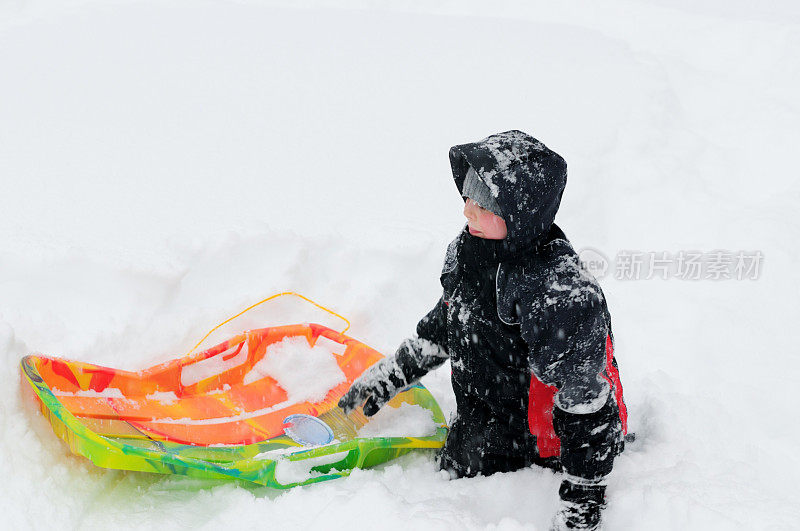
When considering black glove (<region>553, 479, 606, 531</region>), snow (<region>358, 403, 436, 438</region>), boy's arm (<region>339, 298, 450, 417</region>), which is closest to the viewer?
black glove (<region>553, 479, 606, 531</region>)

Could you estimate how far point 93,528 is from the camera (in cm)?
209

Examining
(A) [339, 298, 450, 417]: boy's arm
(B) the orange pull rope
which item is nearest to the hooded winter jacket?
(A) [339, 298, 450, 417]: boy's arm

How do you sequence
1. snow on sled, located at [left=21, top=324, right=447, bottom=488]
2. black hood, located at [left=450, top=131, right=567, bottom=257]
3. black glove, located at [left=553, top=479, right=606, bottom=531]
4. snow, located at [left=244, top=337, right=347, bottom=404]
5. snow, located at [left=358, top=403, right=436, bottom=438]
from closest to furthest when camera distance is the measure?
1. black hood, located at [left=450, top=131, right=567, bottom=257]
2. black glove, located at [left=553, top=479, right=606, bottom=531]
3. snow on sled, located at [left=21, top=324, right=447, bottom=488]
4. snow, located at [left=358, top=403, right=436, bottom=438]
5. snow, located at [left=244, top=337, right=347, bottom=404]

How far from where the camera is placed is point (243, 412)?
103 inches

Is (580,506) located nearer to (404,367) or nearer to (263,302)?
(404,367)

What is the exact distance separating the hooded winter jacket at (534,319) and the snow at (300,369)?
761mm

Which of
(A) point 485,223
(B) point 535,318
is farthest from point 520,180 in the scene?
(B) point 535,318

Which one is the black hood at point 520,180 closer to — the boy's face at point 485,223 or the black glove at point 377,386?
the boy's face at point 485,223

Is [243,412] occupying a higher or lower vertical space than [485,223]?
lower

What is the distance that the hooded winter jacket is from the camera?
178 cm

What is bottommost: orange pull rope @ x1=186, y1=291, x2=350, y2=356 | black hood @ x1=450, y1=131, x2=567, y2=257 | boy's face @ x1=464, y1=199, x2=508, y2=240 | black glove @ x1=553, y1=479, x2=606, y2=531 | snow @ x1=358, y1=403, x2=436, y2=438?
snow @ x1=358, y1=403, x2=436, y2=438

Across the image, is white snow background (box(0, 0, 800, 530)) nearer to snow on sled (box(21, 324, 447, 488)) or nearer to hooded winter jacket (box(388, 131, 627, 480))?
snow on sled (box(21, 324, 447, 488))

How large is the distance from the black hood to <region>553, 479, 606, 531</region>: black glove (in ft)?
2.05

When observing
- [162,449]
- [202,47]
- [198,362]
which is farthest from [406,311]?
[202,47]
